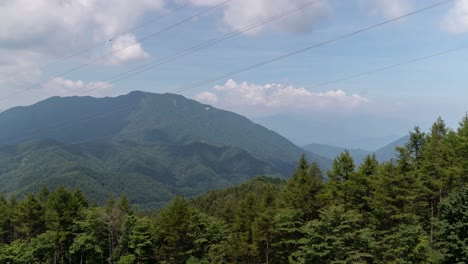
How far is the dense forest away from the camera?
32.2 meters

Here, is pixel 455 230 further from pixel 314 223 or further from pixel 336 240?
pixel 314 223

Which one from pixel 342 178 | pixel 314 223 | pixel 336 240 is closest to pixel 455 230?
pixel 336 240

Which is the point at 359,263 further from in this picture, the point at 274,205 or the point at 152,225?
the point at 152,225

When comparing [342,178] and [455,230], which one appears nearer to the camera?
[455,230]

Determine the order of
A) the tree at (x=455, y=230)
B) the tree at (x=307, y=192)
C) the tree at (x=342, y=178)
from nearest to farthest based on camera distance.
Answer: the tree at (x=455, y=230)
the tree at (x=307, y=192)
the tree at (x=342, y=178)

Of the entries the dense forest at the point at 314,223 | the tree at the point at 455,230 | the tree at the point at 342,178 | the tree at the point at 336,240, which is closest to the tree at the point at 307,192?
the dense forest at the point at 314,223

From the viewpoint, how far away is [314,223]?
32844mm

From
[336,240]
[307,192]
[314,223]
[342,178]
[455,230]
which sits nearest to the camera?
[455,230]

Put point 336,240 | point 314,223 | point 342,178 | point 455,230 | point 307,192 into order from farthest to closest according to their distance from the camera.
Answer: point 342,178
point 307,192
point 314,223
point 336,240
point 455,230

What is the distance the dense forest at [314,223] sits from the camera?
32.2m

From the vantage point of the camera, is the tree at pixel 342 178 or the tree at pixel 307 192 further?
the tree at pixel 342 178

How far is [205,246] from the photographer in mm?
51688

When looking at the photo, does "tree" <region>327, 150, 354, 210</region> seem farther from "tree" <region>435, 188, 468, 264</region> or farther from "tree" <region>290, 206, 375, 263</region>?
"tree" <region>435, 188, 468, 264</region>

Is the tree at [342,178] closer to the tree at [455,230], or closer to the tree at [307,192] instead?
the tree at [307,192]
